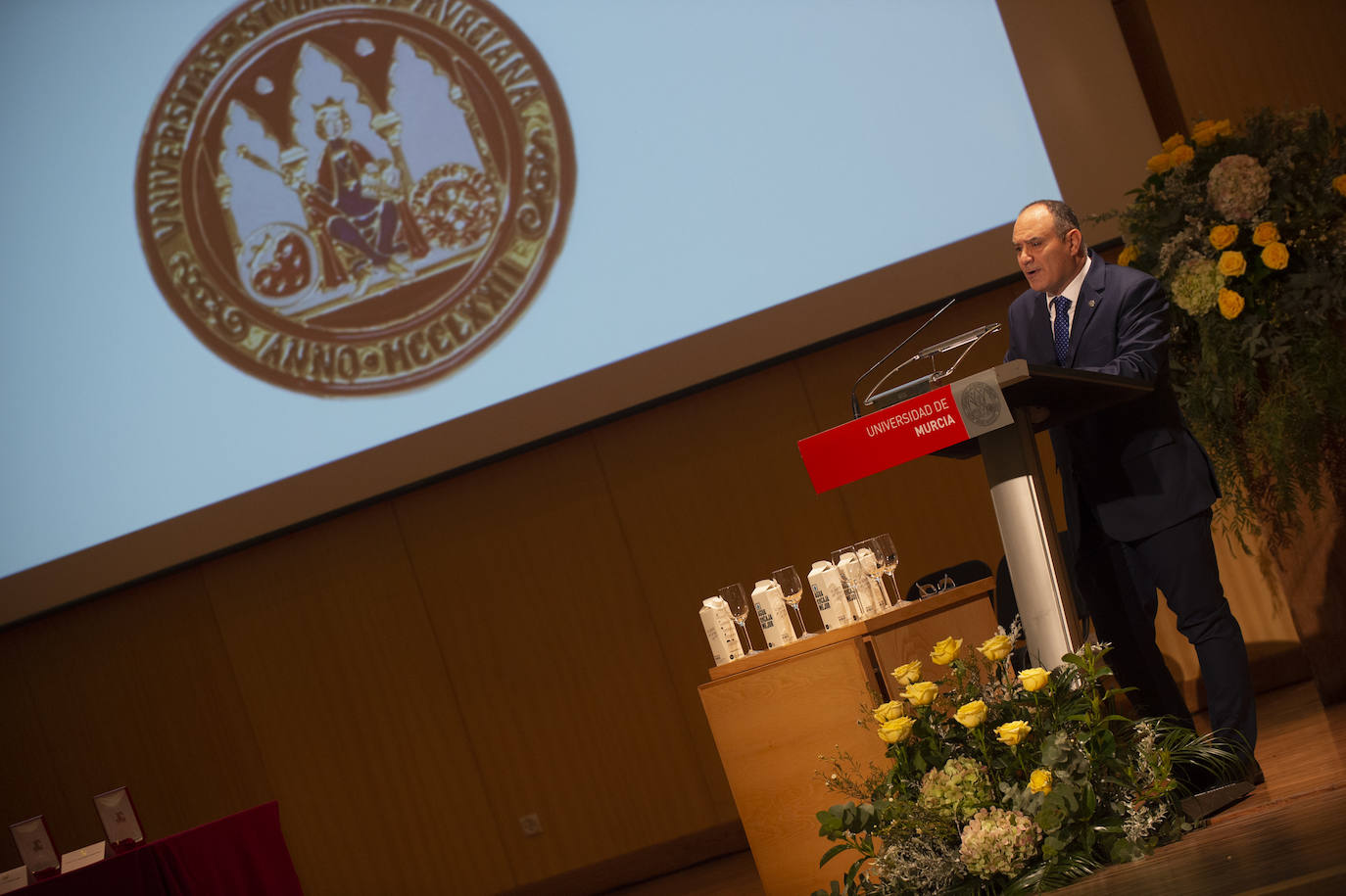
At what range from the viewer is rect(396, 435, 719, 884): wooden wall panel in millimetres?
4637

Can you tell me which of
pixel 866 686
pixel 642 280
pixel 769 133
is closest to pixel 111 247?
pixel 642 280

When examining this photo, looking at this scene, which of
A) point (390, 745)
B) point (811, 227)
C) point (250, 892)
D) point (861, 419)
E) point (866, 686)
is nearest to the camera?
point (861, 419)

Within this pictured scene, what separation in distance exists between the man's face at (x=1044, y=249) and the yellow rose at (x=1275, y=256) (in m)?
1.00

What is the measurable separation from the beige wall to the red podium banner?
2.36m

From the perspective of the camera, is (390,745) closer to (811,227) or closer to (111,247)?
(111,247)

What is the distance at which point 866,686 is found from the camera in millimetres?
2857

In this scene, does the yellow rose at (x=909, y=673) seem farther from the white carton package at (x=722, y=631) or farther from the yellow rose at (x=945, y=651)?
the white carton package at (x=722, y=631)

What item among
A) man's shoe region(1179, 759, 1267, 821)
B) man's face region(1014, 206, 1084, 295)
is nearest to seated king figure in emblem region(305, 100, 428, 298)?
man's face region(1014, 206, 1084, 295)

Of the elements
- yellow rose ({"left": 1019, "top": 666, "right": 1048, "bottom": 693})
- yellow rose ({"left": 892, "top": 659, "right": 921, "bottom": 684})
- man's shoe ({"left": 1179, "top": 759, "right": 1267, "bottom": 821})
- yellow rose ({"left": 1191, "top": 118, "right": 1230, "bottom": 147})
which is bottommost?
man's shoe ({"left": 1179, "top": 759, "right": 1267, "bottom": 821})

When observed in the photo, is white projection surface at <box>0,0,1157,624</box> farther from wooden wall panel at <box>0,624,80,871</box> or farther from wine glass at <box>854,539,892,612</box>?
Result: wine glass at <box>854,539,892,612</box>

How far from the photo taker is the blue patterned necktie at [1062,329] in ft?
8.34

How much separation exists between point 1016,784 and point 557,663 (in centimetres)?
276

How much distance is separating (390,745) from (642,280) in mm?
2144

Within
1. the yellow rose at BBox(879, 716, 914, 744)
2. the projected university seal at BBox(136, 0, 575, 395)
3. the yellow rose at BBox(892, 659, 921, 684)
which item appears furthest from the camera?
the projected university seal at BBox(136, 0, 575, 395)
